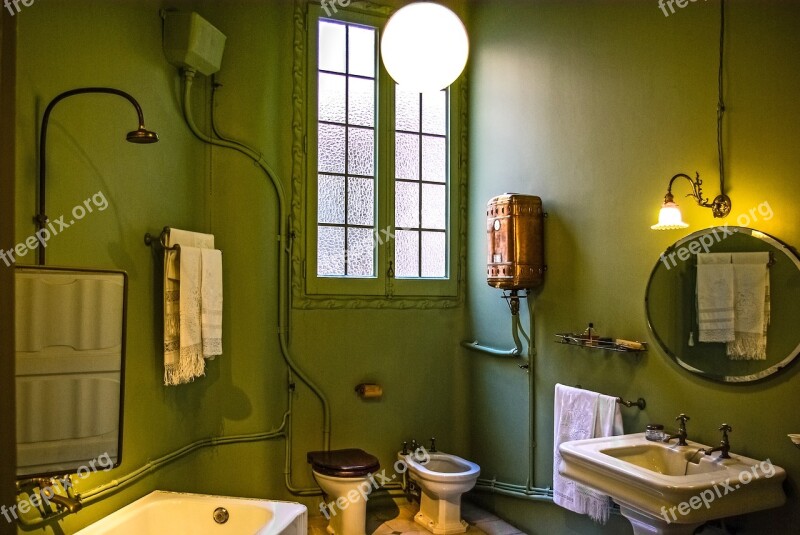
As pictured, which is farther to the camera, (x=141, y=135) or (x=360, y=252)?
(x=360, y=252)

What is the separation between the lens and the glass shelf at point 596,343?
2.88 metres

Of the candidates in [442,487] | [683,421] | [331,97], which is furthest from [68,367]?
[331,97]

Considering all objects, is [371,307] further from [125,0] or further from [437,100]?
[125,0]

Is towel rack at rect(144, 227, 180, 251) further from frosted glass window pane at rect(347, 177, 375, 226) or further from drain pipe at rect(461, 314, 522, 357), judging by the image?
drain pipe at rect(461, 314, 522, 357)

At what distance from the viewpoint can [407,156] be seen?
4273 millimetres

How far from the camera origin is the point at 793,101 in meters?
2.33

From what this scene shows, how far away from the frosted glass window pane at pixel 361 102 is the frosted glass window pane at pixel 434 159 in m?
0.42

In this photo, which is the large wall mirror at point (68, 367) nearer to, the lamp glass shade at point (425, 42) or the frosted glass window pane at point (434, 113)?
the lamp glass shade at point (425, 42)

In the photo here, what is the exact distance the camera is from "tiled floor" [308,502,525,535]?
3695 millimetres

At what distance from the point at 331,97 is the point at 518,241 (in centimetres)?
161

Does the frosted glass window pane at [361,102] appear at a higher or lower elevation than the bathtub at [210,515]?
higher

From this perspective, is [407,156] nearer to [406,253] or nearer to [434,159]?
[434,159]

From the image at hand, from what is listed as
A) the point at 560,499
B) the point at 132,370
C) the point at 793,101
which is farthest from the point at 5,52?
the point at 560,499

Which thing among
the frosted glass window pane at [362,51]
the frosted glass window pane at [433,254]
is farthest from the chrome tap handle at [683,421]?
the frosted glass window pane at [362,51]
